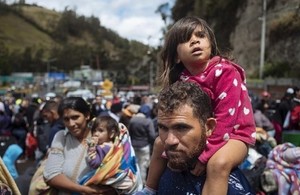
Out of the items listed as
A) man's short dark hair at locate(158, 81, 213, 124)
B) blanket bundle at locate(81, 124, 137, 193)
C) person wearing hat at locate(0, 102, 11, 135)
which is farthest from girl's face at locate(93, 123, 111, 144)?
person wearing hat at locate(0, 102, 11, 135)

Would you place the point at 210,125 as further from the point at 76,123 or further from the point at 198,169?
the point at 76,123

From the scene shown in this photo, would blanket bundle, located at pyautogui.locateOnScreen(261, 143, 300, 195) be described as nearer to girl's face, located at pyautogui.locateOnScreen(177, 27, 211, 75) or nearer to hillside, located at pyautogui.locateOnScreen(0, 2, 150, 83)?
girl's face, located at pyautogui.locateOnScreen(177, 27, 211, 75)

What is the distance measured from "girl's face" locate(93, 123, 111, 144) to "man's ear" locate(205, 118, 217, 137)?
1.78 meters

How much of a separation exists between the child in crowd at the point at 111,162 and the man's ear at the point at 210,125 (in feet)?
4.94

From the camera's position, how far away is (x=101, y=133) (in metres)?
3.55

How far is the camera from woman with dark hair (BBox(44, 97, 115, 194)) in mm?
3277

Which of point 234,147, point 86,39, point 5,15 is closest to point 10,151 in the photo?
point 234,147

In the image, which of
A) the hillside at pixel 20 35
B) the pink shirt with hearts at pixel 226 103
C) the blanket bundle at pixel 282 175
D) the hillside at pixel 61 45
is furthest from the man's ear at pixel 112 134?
the hillside at pixel 20 35

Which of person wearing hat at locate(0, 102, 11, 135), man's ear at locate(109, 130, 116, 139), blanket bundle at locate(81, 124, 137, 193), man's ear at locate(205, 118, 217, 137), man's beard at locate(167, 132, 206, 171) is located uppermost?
man's ear at locate(205, 118, 217, 137)

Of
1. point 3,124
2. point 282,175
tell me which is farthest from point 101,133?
point 3,124

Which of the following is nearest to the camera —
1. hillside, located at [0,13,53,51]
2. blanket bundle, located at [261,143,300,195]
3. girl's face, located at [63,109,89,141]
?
girl's face, located at [63,109,89,141]

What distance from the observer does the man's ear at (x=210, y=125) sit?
1.84 meters

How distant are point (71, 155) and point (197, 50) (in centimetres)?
170

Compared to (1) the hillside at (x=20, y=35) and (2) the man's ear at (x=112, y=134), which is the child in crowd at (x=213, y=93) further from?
(1) the hillside at (x=20, y=35)
